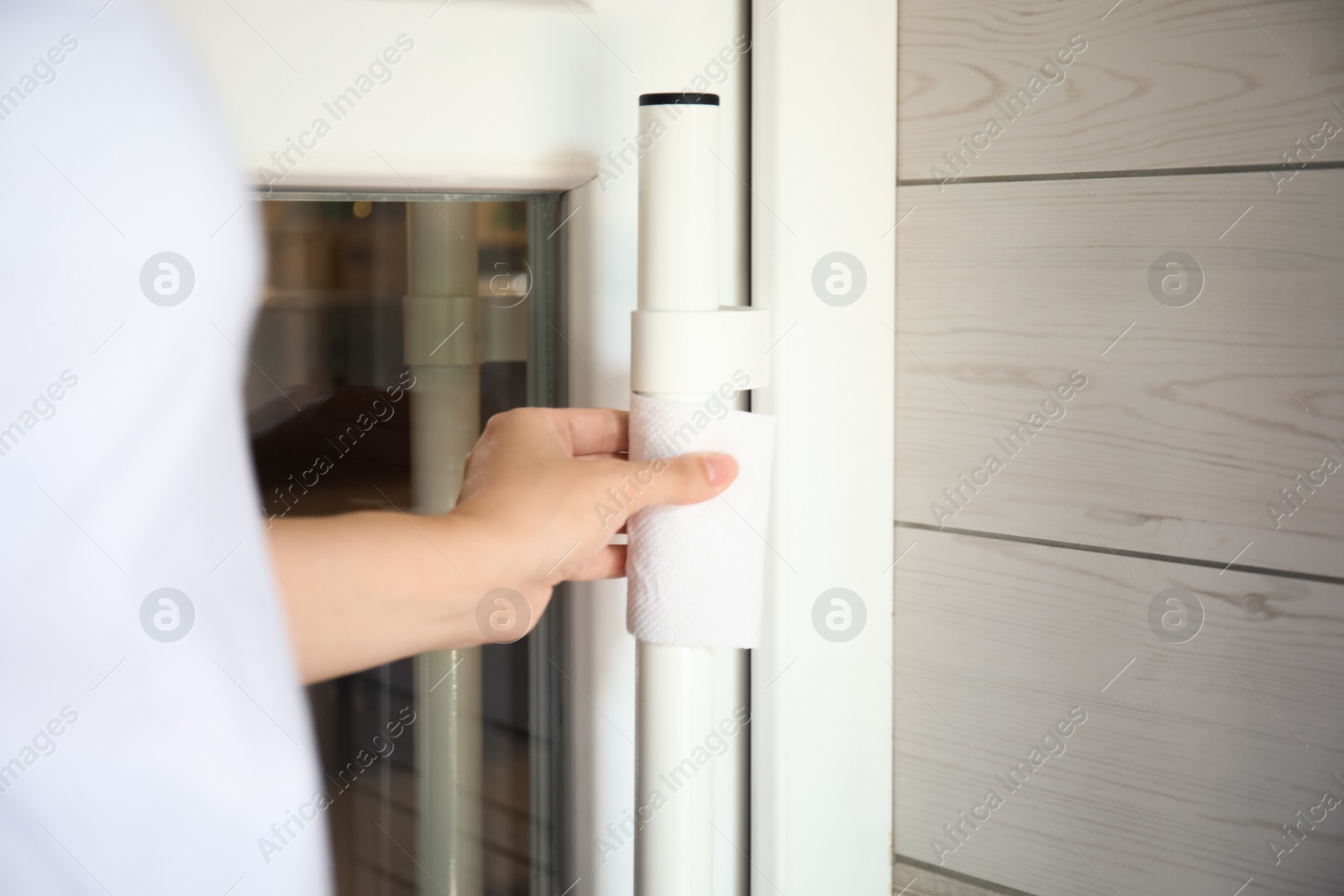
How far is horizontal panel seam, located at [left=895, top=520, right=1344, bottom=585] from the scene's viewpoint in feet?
1.75

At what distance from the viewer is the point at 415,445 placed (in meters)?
0.57

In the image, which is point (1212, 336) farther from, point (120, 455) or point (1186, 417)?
point (120, 455)

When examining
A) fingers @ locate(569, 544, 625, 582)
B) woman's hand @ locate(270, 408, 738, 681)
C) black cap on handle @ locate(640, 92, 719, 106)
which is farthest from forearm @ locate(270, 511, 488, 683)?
black cap on handle @ locate(640, 92, 719, 106)

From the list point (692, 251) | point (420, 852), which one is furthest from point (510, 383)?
→ point (420, 852)

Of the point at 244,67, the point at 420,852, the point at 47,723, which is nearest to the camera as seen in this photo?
the point at 47,723

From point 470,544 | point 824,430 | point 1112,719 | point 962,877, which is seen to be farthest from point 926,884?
point 470,544

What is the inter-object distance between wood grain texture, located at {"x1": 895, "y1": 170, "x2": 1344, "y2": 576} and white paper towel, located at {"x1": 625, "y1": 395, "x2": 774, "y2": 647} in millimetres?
181

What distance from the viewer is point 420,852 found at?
0.59 m

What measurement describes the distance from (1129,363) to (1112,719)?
0.20 meters

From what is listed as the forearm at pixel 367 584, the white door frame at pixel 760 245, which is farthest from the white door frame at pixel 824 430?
the forearm at pixel 367 584

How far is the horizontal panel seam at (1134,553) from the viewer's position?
0.53 metres

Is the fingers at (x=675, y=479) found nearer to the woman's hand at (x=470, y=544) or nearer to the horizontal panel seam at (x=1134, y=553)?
the woman's hand at (x=470, y=544)

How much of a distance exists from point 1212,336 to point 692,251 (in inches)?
11.1

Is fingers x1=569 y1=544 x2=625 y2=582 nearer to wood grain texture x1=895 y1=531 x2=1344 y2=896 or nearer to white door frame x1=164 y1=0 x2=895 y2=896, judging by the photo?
white door frame x1=164 y1=0 x2=895 y2=896
